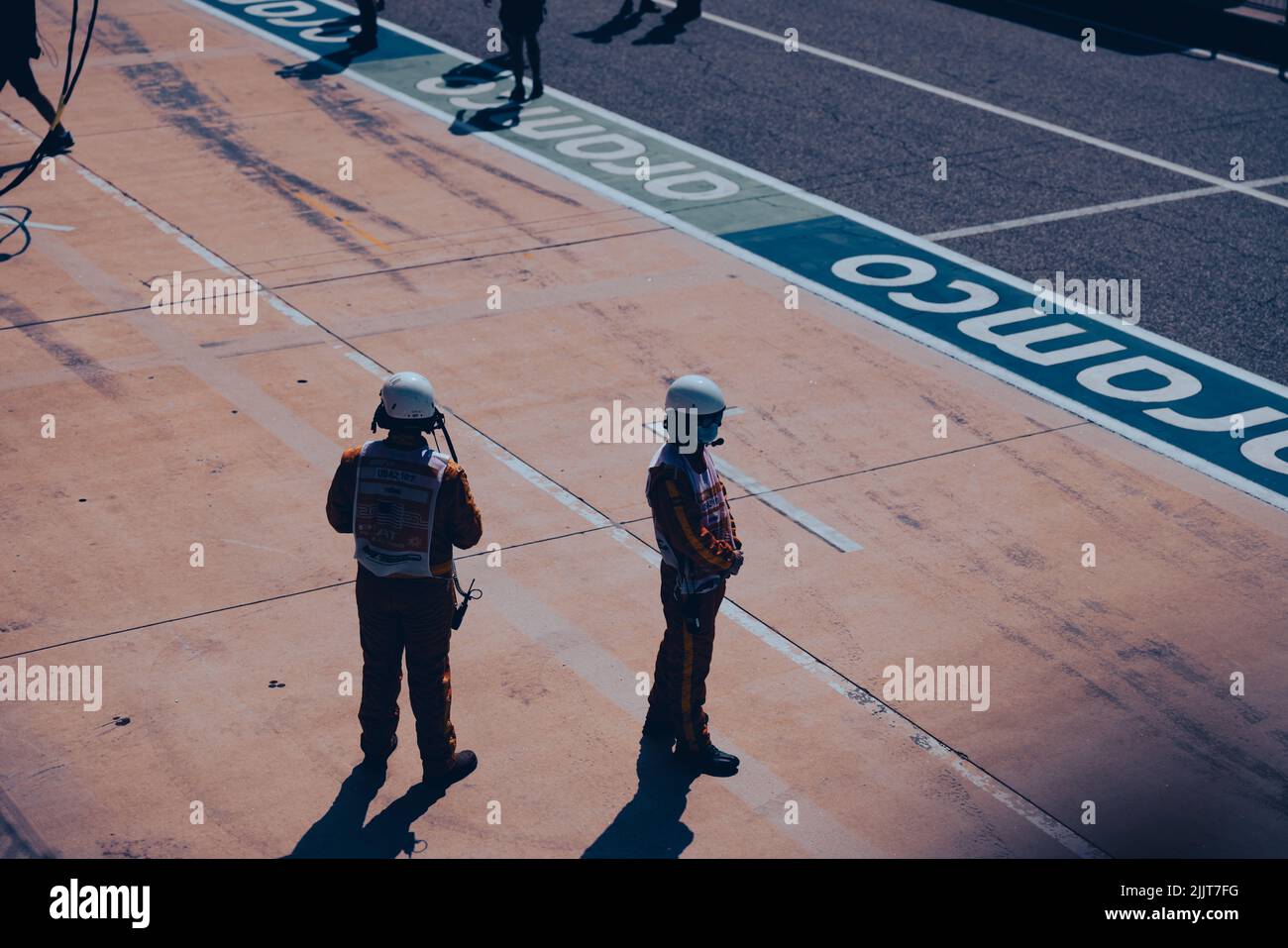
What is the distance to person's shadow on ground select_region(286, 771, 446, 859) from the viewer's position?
23.7 ft

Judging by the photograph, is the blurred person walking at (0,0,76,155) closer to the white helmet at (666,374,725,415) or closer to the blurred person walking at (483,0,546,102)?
the white helmet at (666,374,725,415)

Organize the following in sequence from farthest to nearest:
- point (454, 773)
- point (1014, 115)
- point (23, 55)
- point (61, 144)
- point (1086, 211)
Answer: point (1014, 115), point (61, 144), point (1086, 211), point (23, 55), point (454, 773)

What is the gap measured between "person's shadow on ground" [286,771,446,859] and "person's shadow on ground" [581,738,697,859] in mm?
891

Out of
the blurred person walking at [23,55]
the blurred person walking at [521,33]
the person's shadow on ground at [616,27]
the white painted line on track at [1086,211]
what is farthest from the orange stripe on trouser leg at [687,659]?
the person's shadow on ground at [616,27]

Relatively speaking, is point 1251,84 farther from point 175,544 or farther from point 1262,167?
point 175,544

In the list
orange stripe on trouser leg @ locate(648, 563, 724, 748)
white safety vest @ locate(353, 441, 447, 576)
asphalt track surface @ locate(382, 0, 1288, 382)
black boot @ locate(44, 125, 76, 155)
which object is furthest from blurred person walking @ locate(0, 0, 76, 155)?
asphalt track surface @ locate(382, 0, 1288, 382)

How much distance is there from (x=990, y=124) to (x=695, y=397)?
1380 centimetres

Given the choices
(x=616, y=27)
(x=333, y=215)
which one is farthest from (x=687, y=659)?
(x=616, y=27)

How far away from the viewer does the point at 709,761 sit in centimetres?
792

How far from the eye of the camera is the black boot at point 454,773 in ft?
25.3

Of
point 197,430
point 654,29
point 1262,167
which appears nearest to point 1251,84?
point 1262,167

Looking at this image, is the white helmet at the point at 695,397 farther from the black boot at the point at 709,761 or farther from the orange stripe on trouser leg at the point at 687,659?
the black boot at the point at 709,761

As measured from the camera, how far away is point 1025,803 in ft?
25.8

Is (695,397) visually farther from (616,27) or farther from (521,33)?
(616,27)
